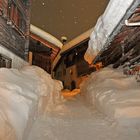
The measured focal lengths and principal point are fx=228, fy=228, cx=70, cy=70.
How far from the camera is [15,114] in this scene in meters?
3.82

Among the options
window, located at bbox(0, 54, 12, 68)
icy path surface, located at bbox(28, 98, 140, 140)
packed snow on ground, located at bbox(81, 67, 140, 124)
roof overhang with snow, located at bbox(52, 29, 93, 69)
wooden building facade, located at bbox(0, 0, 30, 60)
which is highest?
roof overhang with snow, located at bbox(52, 29, 93, 69)

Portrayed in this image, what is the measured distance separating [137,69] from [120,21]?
3184 millimetres

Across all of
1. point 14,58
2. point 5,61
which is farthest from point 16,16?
point 5,61

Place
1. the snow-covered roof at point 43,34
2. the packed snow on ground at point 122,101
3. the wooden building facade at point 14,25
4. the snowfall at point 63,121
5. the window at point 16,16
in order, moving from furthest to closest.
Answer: the snow-covered roof at point 43,34, the window at point 16,16, the wooden building facade at point 14,25, the packed snow on ground at point 122,101, the snowfall at point 63,121

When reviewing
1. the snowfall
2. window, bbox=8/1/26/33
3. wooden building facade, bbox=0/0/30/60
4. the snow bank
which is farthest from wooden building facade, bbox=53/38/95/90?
the snowfall

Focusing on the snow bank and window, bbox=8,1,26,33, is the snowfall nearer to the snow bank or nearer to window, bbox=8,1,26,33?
the snow bank

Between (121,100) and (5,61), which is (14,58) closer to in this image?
(5,61)

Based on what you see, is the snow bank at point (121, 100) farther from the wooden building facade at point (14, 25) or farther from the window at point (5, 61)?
the wooden building facade at point (14, 25)

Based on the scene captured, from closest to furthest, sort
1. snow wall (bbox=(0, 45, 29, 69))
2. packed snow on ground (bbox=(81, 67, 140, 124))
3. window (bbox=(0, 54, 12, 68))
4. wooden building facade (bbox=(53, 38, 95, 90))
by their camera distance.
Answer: packed snow on ground (bbox=(81, 67, 140, 124)) < window (bbox=(0, 54, 12, 68)) < snow wall (bbox=(0, 45, 29, 69)) < wooden building facade (bbox=(53, 38, 95, 90))

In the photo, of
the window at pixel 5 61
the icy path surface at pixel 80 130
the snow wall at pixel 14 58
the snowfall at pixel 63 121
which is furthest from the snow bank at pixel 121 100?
the snow wall at pixel 14 58

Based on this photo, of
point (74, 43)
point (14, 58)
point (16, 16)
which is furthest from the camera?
point (74, 43)

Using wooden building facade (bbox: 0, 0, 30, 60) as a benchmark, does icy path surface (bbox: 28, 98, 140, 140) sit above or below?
below


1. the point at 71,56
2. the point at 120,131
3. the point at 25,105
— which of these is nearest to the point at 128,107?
the point at 120,131

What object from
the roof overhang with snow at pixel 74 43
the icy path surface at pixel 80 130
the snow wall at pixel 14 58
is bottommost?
the icy path surface at pixel 80 130
